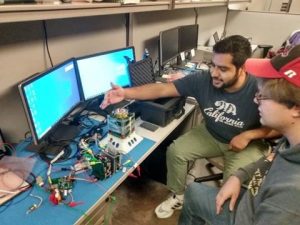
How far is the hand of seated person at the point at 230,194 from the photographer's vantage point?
3.93 feet

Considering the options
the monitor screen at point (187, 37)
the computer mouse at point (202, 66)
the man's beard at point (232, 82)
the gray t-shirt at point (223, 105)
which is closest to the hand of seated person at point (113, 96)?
the gray t-shirt at point (223, 105)

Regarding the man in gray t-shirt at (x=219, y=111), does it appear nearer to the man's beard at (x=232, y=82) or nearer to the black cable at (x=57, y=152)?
the man's beard at (x=232, y=82)

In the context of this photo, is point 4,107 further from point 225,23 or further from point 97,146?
point 225,23

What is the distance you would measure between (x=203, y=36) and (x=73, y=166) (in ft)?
9.64

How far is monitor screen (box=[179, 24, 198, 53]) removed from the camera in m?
2.55

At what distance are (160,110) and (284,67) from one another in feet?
2.77

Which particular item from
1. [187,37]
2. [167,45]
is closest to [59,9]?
[167,45]

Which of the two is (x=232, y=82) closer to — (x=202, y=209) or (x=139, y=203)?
(x=202, y=209)

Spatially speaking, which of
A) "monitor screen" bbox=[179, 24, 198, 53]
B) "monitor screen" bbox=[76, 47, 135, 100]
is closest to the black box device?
"monitor screen" bbox=[76, 47, 135, 100]

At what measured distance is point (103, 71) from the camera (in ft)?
5.28

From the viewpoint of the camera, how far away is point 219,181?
2100 millimetres

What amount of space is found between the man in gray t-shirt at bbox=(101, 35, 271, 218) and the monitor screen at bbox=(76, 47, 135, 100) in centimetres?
7

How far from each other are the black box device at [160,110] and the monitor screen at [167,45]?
636mm

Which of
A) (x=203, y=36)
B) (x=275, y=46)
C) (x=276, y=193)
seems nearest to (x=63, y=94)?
(x=276, y=193)
